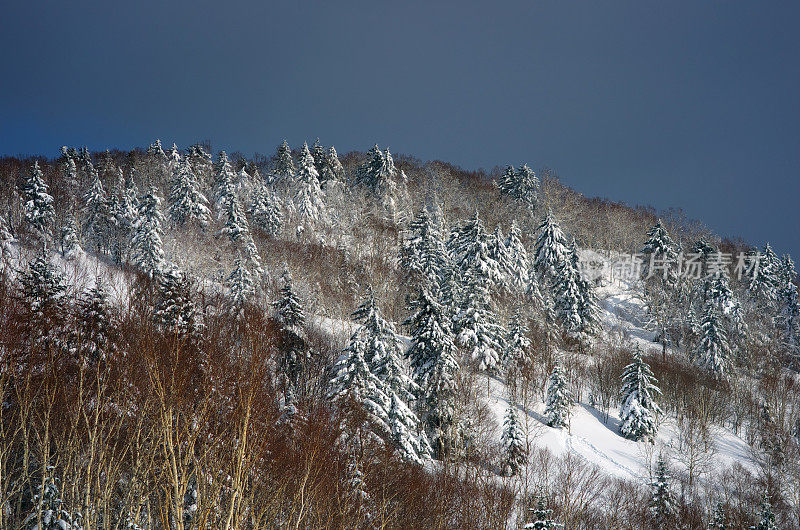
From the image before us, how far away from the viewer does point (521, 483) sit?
24.2 m

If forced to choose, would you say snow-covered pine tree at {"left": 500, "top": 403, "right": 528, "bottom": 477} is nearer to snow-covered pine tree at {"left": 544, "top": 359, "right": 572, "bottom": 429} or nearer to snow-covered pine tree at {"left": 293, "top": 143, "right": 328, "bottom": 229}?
snow-covered pine tree at {"left": 544, "top": 359, "right": 572, "bottom": 429}

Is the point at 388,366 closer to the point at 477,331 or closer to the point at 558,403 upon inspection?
the point at 477,331

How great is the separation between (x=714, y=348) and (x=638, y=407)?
1657 cm

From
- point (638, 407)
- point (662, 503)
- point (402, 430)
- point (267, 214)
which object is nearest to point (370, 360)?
point (402, 430)

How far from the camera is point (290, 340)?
83.0ft

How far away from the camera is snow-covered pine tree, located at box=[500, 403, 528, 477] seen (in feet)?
84.5

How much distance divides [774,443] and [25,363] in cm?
4568

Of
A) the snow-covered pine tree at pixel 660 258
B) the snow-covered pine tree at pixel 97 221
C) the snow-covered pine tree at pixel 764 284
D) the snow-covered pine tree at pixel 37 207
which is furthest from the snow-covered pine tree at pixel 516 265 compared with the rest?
the snow-covered pine tree at pixel 37 207

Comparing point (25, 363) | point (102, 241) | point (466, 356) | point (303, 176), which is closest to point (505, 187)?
point (303, 176)

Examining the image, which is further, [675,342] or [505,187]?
[505,187]

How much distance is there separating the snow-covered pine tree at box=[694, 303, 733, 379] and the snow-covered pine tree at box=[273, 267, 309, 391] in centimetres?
4247

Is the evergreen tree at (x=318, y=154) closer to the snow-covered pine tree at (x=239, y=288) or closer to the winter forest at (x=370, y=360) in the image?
the winter forest at (x=370, y=360)

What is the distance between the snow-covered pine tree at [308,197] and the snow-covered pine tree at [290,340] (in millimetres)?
39273

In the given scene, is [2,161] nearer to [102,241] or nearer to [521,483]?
[102,241]
